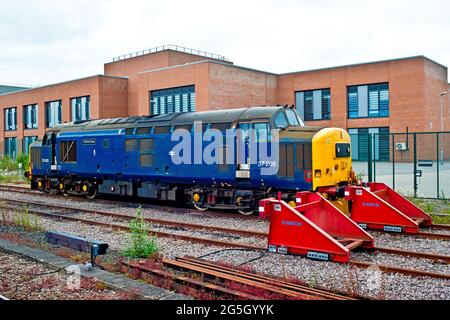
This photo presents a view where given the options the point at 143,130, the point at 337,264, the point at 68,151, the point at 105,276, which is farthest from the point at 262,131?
the point at 68,151

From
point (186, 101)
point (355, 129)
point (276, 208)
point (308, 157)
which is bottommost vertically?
point (276, 208)

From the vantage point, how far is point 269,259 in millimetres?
8789

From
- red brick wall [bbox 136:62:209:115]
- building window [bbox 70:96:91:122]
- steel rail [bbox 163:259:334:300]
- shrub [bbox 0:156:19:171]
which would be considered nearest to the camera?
steel rail [bbox 163:259:334:300]

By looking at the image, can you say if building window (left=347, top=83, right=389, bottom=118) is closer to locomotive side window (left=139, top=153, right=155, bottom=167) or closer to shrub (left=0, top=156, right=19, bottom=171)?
locomotive side window (left=139, top=153, right=155, bottom=167)

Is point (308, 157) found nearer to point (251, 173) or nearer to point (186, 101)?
point (251, 173)

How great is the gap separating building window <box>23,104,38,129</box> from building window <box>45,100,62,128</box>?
2417 millimetres

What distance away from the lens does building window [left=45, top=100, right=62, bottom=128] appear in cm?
5084

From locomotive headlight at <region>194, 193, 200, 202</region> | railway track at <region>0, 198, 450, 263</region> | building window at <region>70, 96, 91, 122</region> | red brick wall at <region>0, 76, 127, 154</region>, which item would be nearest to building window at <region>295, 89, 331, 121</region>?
red brick wall at <region>0, 76, 127, 154</region>

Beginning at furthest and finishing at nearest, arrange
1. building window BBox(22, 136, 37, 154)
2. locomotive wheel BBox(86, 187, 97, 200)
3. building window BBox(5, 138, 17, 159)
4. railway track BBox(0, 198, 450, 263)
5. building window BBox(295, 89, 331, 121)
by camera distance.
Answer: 1. building window BBox(5, 138, 17, 159)
2. building window BBox(22, 136, 37, 154)
3. building window BBox(295, 89, 331, 121)
4. locomotive wheel BBox(86, 187, 97, 200)
5. railway track BBox(0, 198, 450, 263)

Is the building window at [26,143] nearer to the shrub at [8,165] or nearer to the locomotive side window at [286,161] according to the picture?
the shrub at [8,165]

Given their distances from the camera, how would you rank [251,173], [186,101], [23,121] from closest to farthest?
[251,173], [186,101], [23,121]

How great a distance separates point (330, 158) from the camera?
12906 millimetres
